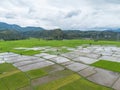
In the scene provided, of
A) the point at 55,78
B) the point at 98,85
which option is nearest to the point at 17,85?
the point at 55,78

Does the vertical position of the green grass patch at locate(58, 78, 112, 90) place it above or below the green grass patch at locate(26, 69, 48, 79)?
below

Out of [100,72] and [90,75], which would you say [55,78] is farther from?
[100,72]

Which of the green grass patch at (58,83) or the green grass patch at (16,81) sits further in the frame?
the green grass patch at (16,81)

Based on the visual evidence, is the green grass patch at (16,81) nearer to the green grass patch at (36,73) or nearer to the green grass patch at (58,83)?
the green grass patch at (36,73)

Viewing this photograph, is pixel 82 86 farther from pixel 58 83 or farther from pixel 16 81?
pixel 16 81

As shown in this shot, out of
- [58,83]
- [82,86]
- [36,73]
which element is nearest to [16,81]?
[36,73]

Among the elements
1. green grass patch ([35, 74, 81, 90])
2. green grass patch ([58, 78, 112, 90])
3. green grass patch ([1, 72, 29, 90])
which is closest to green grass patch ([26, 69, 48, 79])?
green grass patch ([1, 72, 29, 90])

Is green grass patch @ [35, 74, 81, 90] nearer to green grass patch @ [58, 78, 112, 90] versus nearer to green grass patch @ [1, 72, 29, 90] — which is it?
green grass patch @ [58, 78, 112, 90]

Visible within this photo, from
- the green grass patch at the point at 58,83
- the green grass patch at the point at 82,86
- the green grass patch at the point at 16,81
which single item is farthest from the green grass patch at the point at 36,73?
the green grass patch at the point at 82,86

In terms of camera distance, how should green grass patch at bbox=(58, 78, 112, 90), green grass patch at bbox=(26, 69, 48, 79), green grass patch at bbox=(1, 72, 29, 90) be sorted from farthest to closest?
green grass patch at bbox=(26, 69, 48, 79) → green grass patch at bbox=(1, 72, 29, 90) → green grass patch at bbox=(58, 78, 112, 90)
